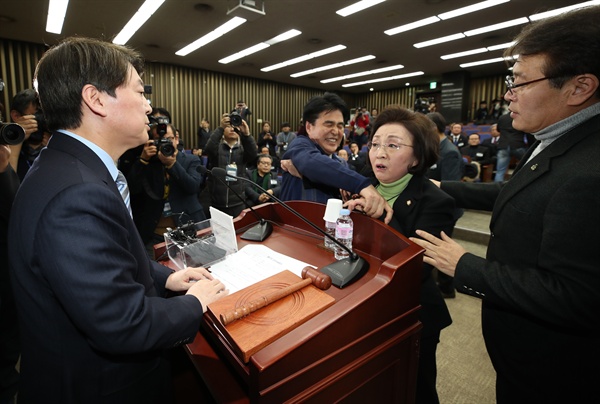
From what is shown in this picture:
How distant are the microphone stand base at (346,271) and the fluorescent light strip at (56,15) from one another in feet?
21.2

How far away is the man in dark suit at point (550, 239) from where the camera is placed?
2.48ft

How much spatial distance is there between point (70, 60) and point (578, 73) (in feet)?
4.21

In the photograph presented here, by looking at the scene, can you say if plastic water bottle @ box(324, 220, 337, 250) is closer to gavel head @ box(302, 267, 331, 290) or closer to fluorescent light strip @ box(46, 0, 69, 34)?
gavel head @ box(302, 267, 331, 290)

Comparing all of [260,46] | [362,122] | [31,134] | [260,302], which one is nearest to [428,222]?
[260,302]

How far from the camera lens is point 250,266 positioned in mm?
986

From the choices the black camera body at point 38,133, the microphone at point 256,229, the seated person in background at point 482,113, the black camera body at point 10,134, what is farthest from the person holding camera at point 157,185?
the seated person in background at point 482,113

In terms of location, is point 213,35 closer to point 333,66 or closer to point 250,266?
point 333,66

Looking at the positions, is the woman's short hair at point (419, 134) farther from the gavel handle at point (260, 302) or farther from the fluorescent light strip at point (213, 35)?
the fluorescent light strip at point (213, 35)

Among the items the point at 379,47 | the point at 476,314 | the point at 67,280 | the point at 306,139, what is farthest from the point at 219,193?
the point at 379,47

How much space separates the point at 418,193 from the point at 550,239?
50 cm

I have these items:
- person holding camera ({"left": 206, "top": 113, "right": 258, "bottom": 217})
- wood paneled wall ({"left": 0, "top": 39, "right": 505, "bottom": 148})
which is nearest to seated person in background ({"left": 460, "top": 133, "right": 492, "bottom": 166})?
wood paneled wall ({"left": 0, "top": 39, "right": 505, "bottom": 148})

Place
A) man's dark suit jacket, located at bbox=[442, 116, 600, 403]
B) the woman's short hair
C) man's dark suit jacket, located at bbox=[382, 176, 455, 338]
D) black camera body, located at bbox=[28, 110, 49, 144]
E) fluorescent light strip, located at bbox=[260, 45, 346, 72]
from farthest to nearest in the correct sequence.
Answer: fluorescent light strip, located at bbox=[260, 45, 346, 72]
black camera body, located at bbox=[28, 110, 49, 144]
the woman's short hair
man's dark suit jacket, located at bbox=[382, 176, 455, 338]
man's dark suit jacket, located at bbox=[442, 116, 600, 403]

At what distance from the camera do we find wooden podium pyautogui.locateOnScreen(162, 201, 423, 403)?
2.06ft

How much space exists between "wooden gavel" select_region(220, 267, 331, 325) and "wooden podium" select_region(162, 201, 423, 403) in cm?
3
